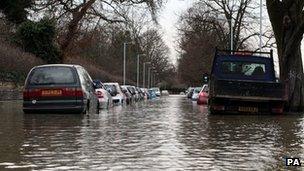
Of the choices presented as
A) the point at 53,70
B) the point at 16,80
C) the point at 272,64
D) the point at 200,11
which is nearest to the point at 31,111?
the point at 53,70

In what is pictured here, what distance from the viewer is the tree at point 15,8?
24750 mm

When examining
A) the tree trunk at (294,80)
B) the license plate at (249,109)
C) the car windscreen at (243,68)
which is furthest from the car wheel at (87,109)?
the tree trunk at (294,80)

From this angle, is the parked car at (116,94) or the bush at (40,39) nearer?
the parked car at (116,94)

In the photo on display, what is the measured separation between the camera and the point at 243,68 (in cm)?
2355

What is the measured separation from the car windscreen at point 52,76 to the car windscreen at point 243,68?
292 inches

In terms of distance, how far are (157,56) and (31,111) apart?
374 ft

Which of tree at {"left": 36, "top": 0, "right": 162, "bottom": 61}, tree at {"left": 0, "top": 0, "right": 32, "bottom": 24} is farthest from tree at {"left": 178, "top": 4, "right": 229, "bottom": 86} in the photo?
tree at {"left": 0, "top": 0, "right": 32, "bottom": 24}

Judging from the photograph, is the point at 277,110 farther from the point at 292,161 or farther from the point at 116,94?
the point at 116,94

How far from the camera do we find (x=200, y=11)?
65.2 metres

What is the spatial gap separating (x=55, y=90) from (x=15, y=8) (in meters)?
8.16

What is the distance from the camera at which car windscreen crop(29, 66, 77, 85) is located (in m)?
18.4

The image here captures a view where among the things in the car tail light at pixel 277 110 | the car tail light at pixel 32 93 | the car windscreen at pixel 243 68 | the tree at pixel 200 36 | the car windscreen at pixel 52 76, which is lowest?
the car tail light at pixel 277 110

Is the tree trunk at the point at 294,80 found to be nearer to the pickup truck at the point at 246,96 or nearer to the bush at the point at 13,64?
the pickup truck at the point at 246,96

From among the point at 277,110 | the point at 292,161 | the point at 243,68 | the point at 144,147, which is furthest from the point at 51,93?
the point at 292,161
